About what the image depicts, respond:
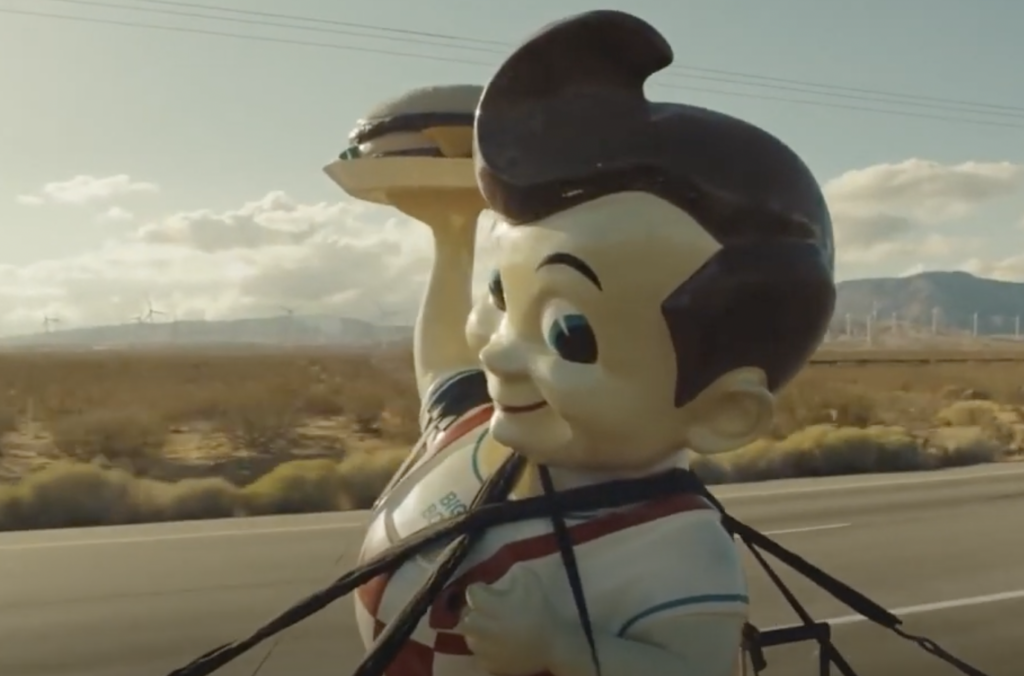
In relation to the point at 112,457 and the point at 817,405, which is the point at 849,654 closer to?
the point at 112,457

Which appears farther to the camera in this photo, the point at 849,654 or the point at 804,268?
the point at 849,654

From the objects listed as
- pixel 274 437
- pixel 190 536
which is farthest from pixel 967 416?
pixel 190 536

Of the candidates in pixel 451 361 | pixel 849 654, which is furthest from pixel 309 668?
pixel 451 361

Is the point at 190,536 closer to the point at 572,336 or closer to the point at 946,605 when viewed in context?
the point at 946,605

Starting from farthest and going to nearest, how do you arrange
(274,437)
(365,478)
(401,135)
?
(274,437) → (365,478) → (401,135)

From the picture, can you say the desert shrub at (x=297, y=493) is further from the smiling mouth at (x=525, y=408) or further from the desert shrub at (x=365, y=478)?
the smiling mouth at (x=525, y=408)

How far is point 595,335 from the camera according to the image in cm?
205

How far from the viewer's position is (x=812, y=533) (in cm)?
1105

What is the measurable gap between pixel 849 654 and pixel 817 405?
24300 mm

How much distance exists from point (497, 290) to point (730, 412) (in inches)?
18.5

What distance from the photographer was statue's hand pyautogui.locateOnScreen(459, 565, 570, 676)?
75.7 inches

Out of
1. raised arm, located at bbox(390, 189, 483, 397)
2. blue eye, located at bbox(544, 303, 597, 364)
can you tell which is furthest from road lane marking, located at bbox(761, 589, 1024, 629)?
blue eye, located at bbox(544, 303, 597, 364)

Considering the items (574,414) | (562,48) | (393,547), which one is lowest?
(393,547)

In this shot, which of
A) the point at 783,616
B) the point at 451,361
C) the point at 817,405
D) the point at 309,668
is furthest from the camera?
the point at 817,405
